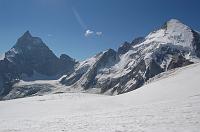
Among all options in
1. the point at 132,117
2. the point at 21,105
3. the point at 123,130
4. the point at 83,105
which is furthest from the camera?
the point at 21,105

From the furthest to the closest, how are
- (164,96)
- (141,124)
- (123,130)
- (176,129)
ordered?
(164,96) < (141,124) < (123,130) < (176,129)

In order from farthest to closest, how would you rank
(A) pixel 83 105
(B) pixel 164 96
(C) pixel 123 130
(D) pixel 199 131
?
1. (A) pixel 83 105
2. (B) pixel 164 96
3. (C) pixel 123 130
4. (D) pixel 199 131

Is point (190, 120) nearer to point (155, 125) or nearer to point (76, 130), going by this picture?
point (155, 125)

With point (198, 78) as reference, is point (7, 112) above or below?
below

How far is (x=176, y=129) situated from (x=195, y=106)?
7.67 meters

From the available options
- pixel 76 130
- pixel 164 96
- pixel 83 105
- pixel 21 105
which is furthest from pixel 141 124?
pixel 21 105

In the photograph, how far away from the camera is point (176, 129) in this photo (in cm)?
1834

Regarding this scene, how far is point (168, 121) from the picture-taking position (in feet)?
68.9

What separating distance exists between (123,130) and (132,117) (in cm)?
496

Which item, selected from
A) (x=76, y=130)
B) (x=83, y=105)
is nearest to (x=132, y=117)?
(x=76, y=130)

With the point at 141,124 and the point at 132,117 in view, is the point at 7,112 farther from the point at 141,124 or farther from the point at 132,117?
the point at 141,124

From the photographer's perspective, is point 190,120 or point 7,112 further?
point 7,112

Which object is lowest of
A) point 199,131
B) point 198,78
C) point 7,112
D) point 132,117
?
point 199,131

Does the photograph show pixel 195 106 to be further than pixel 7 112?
No
